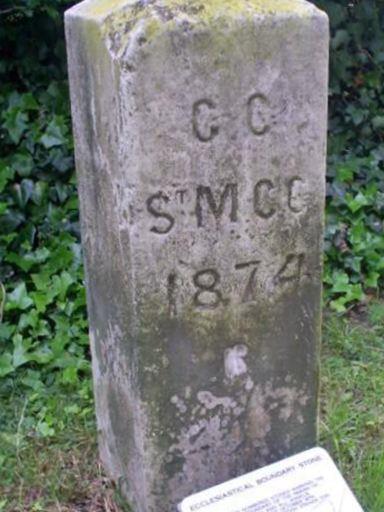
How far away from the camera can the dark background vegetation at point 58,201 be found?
3.06 meters

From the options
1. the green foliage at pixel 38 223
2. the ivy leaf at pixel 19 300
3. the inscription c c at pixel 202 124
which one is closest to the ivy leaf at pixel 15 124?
the green foliage at pixel 38 223

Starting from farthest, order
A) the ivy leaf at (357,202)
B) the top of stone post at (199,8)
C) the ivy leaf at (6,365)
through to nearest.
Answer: the ivy leaf at (357,202) → the ivy leaf at (6,365) → the top of stone post at (199,8)

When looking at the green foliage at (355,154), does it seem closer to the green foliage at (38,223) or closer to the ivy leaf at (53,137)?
the green foliage at (38,223)

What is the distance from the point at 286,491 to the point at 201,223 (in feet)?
2.36

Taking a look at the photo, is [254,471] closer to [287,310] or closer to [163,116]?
[287,310]

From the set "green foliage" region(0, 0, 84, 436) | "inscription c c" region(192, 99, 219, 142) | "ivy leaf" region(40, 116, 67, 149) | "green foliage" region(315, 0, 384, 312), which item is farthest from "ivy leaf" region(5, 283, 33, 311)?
"inscription c c" region(192, 99, 219, 142)

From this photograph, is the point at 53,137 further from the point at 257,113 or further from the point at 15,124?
the point at 257,113

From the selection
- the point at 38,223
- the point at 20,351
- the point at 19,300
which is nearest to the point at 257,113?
the point at 20,351

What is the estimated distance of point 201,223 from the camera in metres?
1.95

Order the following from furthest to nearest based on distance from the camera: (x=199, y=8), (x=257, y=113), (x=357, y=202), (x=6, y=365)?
(x=357, y=202) < (x=6, y=365) < (x=257, y=113) < (x=199, y=8)

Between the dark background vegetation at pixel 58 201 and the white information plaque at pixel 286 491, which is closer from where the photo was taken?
the white information plaque at pixel 286 491

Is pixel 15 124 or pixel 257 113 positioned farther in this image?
pixel 15 124

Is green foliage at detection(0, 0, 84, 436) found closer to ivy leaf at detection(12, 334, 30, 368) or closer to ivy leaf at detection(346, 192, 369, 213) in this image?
ivy leaf at detection(12, 334, 30, 368)

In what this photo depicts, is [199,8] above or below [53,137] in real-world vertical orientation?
above
